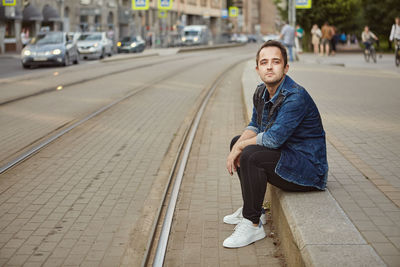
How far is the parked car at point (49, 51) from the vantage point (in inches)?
995

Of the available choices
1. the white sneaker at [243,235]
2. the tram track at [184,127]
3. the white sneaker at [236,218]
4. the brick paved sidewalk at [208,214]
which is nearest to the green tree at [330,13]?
the tram track at [184,127]

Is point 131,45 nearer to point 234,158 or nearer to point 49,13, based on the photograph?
point 49,13

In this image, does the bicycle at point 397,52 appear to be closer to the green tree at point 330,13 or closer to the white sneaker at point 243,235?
the green tree at point 330,13

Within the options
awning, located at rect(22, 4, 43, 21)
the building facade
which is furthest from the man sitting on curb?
awning, located at rect(22, 4, 43, 21)

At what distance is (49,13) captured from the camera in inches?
1807

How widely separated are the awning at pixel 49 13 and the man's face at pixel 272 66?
143ft

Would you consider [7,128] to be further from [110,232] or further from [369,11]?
[369,11]

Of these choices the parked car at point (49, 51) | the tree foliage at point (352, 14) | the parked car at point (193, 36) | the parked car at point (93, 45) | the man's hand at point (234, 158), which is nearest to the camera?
the man's hand at point (234, 158)

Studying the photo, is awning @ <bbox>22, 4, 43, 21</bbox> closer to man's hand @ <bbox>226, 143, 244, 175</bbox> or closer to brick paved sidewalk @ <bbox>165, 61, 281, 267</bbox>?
brick paved sidewalk @ <bbox>165, 61, 281, 267</bbox>

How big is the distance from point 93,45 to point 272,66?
31254 mm

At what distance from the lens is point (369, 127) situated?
8.78m

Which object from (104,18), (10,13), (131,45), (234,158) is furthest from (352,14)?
(234,158)

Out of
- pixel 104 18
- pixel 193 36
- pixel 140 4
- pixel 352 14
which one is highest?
pixel 140 4

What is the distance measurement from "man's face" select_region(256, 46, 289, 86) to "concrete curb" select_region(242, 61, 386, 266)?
0.90 m
